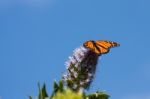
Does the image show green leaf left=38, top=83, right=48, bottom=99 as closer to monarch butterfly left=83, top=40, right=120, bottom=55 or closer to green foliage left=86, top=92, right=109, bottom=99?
green foliage left=86, top=92, right=109, bottom=99

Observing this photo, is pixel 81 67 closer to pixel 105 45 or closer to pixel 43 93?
pixel 43 93

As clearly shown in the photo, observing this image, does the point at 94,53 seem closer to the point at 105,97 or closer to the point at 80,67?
the point at 80,67

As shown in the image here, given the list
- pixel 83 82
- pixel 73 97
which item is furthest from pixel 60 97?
pixel 83 82

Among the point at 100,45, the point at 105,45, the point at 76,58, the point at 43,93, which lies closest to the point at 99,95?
the point at 43,93

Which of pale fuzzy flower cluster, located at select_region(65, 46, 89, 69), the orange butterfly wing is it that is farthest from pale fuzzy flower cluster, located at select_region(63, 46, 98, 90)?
the orange butterfly wing

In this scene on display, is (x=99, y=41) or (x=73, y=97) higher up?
(x=99, y=41)
